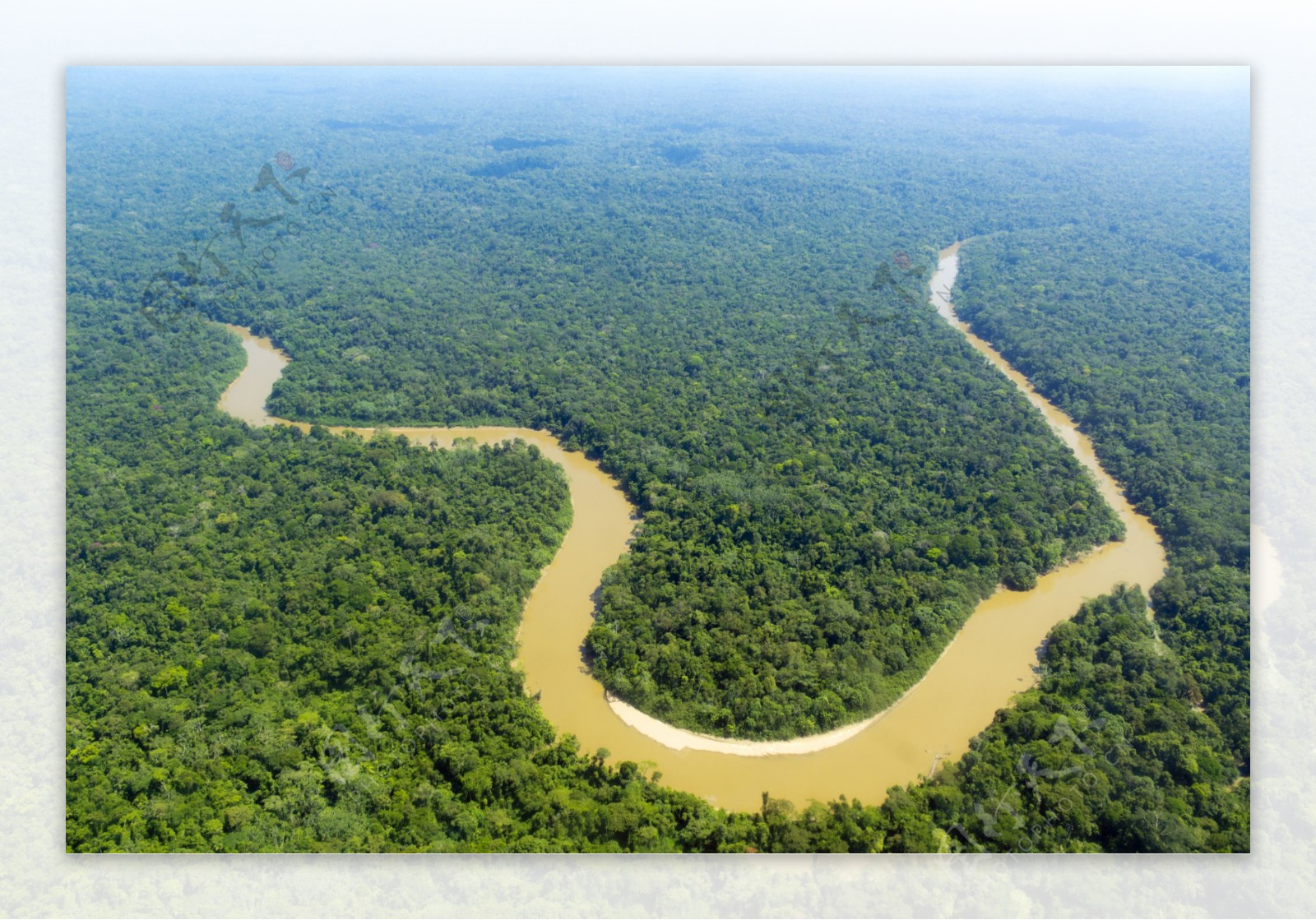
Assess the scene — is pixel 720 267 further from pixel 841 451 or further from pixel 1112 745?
pixel 1112 745

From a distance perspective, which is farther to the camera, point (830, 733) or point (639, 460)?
point (639, 460)

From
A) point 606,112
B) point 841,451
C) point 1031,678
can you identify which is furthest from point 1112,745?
Answer: point 606,112

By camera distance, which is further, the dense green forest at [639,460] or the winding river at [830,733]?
the winding river at [830,733]

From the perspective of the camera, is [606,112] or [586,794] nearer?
[586,794]

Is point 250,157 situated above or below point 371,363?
above
